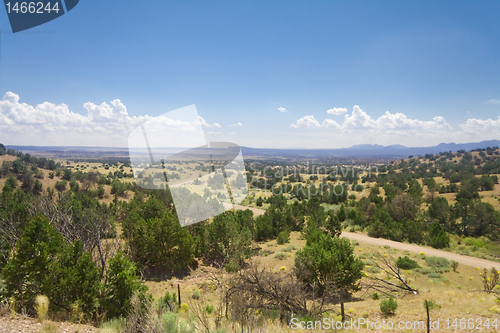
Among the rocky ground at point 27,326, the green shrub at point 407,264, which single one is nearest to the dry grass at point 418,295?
the green shrub at point 407,264

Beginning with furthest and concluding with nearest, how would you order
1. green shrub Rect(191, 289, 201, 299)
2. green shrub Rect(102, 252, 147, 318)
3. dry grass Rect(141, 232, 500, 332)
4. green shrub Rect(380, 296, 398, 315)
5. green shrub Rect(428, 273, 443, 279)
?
green shrub Rect(428, 273, 443, 279) < green shrub Rect(191, 289, 201, 299) < green shrub Rect(380, 296, 398, 315) < dry grass Rect(141, 232, 500, 332) < green shrub Rect(102, 252, 147, 318)

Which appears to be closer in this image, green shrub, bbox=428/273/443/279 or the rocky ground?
the rocky ground

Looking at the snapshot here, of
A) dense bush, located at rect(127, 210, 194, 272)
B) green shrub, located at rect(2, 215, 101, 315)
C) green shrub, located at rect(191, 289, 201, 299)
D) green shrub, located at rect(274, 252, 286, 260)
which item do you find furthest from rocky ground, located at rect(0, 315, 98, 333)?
green shrub, located at rect(274, 252, 286, 260)

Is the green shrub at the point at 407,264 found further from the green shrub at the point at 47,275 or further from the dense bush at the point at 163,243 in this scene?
the green shrub at the point at 47,275

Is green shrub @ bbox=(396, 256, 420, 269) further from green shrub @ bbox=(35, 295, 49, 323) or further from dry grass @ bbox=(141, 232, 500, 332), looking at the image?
green shrub @ bbox=(35, 295, 49, 323)

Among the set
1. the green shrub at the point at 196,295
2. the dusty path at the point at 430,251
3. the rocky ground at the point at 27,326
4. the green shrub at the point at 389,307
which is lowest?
the dusty path at the point at 430,251

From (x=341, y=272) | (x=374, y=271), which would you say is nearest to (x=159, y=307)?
(x=341, y=272)

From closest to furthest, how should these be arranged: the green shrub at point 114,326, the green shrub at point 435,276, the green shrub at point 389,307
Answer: the green shrub at point 114,326 < the green shrub at point 389,307 < the green shrub at point 435,276

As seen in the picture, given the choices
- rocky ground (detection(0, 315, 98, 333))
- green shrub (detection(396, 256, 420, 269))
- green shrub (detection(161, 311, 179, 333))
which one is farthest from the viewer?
green shrub (detection(396, 256, 420, 269))

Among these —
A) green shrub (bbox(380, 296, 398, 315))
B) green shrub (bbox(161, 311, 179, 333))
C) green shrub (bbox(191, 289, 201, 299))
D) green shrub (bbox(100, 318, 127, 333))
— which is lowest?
green shrub (bbox(191, 289, 201, 299))

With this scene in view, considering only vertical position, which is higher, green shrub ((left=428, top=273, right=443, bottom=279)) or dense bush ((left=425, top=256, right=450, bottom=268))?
green shrub ((left=428, top=273, right=443, bottom=279))

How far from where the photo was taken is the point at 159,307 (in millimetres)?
9812

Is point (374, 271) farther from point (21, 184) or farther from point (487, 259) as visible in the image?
point (21, 184)

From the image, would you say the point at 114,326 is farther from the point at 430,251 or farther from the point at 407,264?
the point at 430,251
